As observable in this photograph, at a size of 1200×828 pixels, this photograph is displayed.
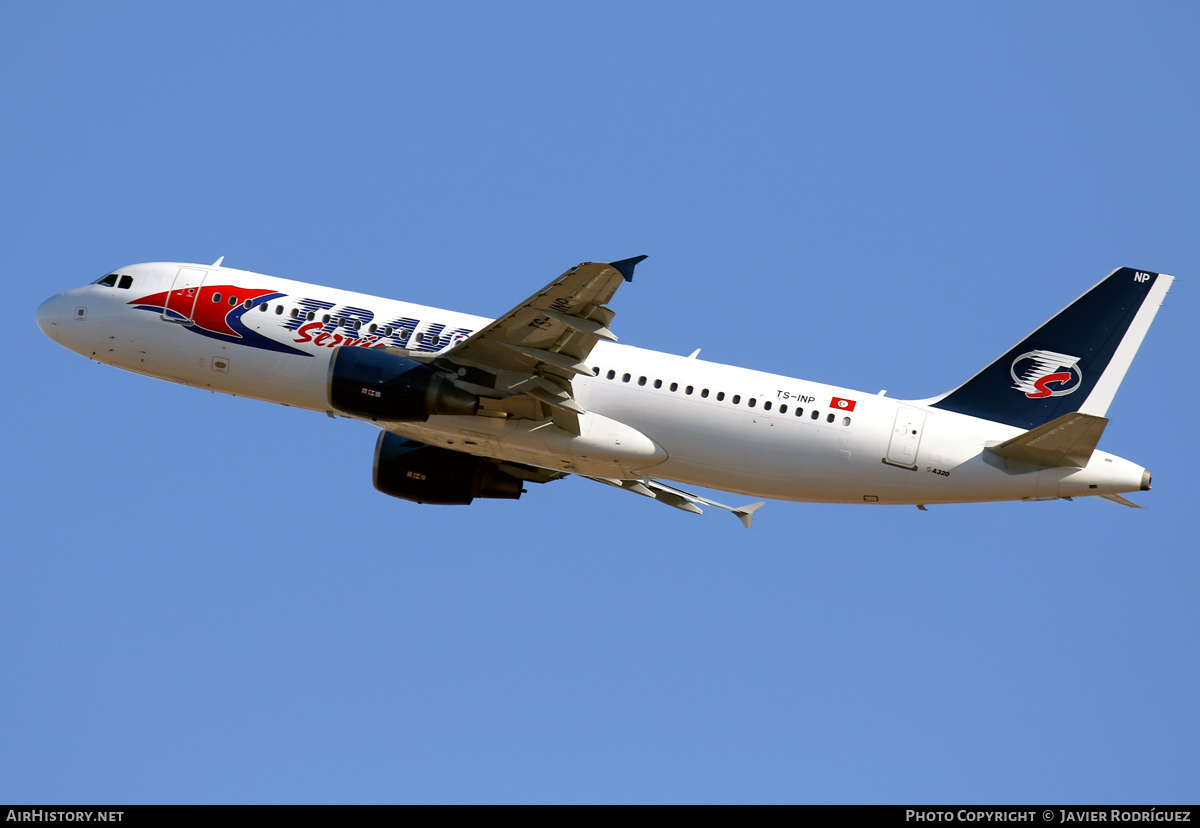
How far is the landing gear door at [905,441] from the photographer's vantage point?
32000 millimetres

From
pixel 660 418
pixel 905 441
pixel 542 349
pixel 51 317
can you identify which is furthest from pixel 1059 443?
pixel 51 317

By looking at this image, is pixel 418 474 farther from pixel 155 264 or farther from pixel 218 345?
pixel 155 264

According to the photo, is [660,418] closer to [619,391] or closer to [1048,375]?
[619,391]

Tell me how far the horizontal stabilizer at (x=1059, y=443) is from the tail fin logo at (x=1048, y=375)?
7.43ft

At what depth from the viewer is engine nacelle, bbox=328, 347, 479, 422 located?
3152cm

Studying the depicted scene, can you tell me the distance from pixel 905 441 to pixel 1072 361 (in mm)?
5298

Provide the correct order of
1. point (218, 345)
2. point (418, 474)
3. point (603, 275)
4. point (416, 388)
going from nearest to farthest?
point (603, 275) → point (416, 388) → point (218, 345) → point (418, 474)

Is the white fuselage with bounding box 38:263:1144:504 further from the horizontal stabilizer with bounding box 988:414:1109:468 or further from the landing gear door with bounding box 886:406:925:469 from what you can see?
the horizontal stabilizer with bounding box 988:414:1109:468
